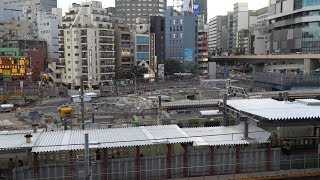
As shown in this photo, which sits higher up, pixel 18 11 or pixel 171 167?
pixel 18 11

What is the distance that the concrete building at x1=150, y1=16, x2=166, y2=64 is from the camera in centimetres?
9631

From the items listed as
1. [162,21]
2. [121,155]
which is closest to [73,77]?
[162,21]

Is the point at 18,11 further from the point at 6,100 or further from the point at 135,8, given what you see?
the point at 6,100

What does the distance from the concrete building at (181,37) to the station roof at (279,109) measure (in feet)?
267

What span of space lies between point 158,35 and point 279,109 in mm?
79473

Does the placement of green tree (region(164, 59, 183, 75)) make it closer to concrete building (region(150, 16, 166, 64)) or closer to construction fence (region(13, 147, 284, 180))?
concrete building (region(150, 16, 166, 64))

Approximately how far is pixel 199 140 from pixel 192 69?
84477 millimetres

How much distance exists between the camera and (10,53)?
7050cm

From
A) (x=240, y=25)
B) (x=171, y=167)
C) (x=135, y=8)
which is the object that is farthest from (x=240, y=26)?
(x=171, y=167)

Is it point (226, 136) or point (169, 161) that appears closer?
point (169, 161)

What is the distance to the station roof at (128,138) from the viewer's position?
1489 centimetres

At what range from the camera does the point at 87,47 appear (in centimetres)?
7481

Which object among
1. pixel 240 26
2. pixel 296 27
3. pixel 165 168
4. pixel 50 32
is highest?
pixel 240 26

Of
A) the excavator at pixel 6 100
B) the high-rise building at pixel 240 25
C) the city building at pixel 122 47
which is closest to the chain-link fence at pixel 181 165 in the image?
the excavator at pixel 6 100
